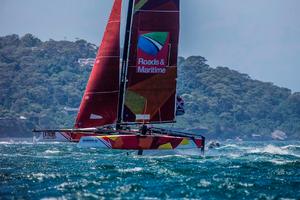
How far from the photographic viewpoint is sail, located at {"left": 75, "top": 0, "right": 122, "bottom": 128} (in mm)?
56438

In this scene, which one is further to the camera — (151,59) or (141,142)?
(151,59)

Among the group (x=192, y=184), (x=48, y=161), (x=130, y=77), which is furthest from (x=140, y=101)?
(x=192, y=184)

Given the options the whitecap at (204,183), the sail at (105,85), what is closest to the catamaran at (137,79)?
the sail at (105,85)

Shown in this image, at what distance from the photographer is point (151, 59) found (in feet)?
189

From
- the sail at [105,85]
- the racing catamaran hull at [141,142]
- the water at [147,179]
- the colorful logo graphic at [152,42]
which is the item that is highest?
the colorful logo graphic at [152,42]

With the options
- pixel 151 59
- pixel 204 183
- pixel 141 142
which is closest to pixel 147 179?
pixel 204 183

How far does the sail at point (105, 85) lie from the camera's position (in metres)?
56.4

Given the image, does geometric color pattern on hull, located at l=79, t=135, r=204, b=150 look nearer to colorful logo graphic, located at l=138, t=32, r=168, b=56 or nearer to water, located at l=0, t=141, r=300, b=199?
water, located at l=0, t=141, r=300, b=199

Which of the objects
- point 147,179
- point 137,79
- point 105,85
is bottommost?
point 147,179

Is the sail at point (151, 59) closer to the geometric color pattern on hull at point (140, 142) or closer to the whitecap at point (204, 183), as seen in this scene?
the geometric color pattern on hull at point (140, 142)

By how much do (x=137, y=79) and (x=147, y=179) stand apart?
19.4 meters

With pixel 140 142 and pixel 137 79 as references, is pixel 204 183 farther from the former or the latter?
pixel 137 79

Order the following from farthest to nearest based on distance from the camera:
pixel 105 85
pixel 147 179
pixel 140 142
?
pixel 105 85, pixel 140 142, pixel 147 179

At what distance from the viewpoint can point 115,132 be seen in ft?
185
